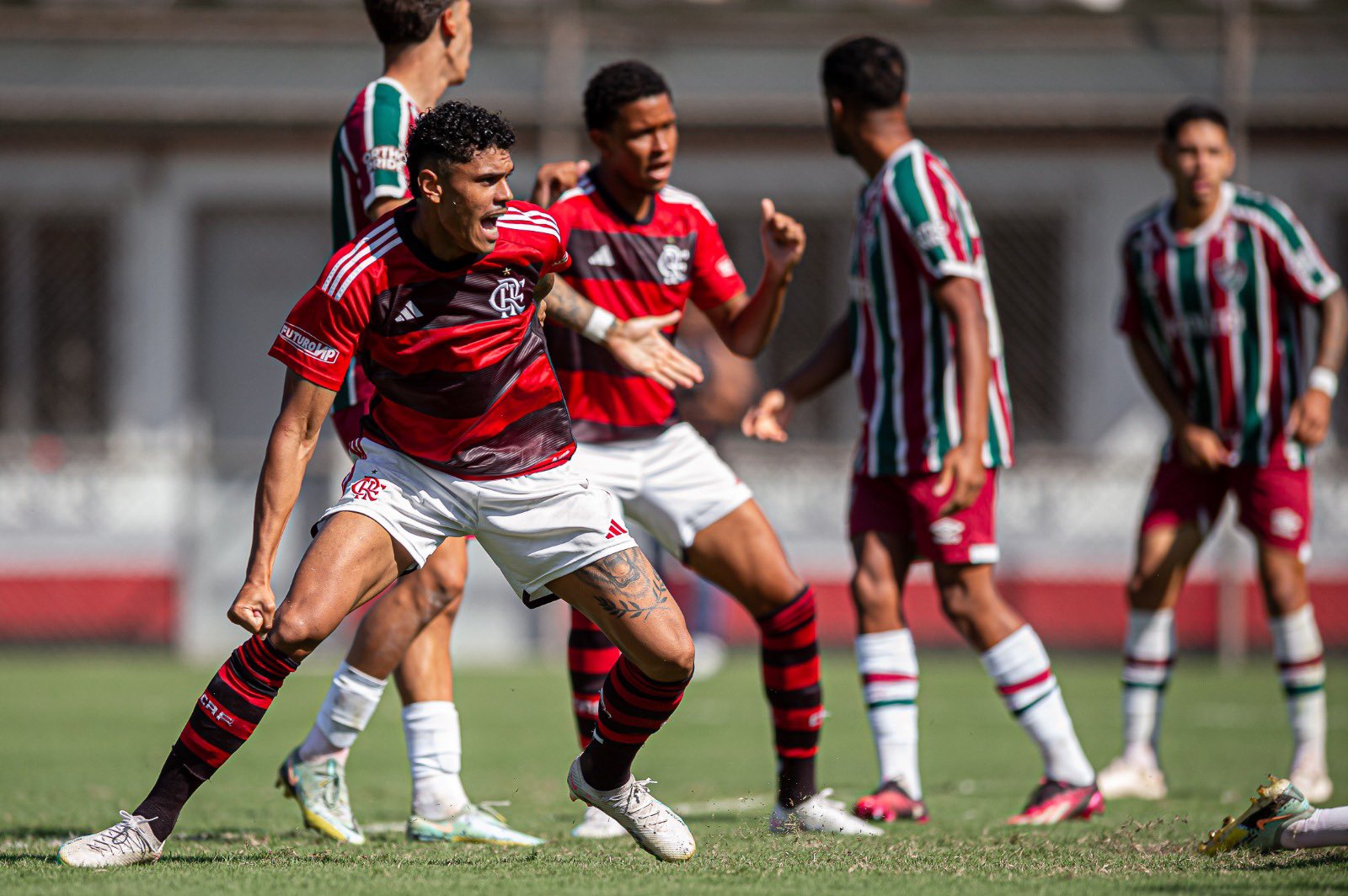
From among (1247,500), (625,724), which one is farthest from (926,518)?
(1247,500)

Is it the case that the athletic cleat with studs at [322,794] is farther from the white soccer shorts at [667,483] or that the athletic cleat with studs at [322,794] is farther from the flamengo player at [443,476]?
the white soccer shorts at [667,483]

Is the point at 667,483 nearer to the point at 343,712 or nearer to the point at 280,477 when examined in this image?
the point at 343,712

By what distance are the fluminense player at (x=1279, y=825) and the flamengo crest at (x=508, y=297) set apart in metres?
2.34

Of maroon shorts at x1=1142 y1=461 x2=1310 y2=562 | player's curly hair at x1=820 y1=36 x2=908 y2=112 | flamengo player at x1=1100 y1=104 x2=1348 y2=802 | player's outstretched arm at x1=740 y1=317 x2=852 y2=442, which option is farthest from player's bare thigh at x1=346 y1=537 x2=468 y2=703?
maroon shorts at x1=1142 y1=461 x2=1310 y2=562

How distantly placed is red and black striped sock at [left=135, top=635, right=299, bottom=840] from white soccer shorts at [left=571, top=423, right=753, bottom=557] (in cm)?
132

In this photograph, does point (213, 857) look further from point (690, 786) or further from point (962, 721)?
point (962, 721)

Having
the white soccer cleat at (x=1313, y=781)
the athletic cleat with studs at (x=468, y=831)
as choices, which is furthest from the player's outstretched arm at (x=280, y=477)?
the white soccer cleat at (x=1313, y=781)

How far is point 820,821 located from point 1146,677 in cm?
195

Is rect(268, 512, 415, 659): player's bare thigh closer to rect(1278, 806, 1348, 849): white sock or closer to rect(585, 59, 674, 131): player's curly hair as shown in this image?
rect(585, 59, 674, 131): player's curly hair

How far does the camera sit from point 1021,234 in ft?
45.7

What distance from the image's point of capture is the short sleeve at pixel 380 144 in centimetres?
484

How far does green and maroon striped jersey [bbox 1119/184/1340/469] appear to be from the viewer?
644cm

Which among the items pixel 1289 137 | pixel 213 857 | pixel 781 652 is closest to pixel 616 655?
pixel 781 652

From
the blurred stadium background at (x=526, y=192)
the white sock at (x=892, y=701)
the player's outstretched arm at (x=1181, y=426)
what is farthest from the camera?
the blurred stadium background at (x=526, y=192)
